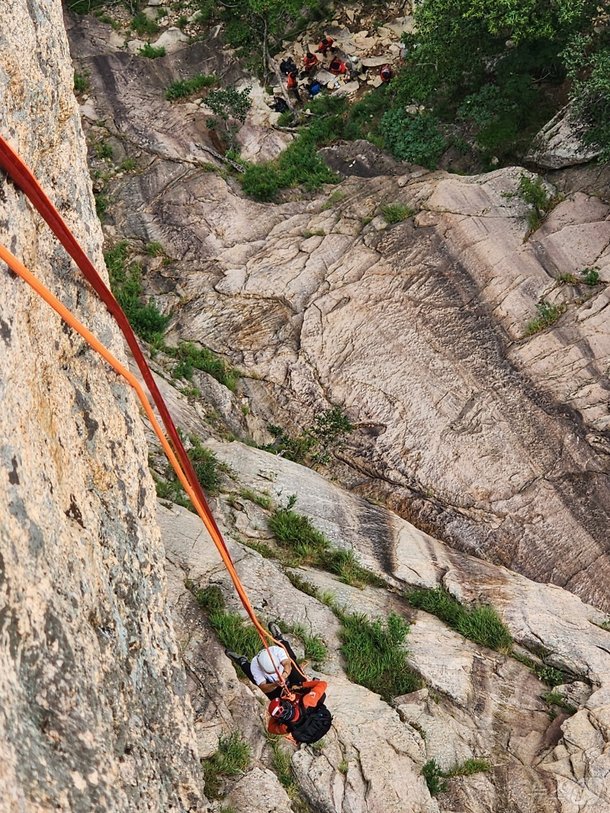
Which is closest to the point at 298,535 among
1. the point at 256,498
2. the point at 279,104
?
the point at 256,498

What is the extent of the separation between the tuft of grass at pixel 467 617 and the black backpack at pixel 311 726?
10.7 feet

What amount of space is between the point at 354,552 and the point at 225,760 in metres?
3.76

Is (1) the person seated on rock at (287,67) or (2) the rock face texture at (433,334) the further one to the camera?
(1) the person seated on rock at (287,67)

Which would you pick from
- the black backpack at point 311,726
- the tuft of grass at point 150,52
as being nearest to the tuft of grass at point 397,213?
the tuft of grass at point 150,52

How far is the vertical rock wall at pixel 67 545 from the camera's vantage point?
3061 mm

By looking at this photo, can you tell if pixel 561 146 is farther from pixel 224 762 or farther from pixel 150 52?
pixel 224 762

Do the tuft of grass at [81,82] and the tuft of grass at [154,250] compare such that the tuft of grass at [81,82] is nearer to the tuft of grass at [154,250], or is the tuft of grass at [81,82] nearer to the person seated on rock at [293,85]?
the person seated on rock at [293,85]

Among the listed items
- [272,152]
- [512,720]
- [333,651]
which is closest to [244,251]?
[272,152]

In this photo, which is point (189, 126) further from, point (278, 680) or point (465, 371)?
point (278, 680)

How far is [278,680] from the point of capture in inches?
237

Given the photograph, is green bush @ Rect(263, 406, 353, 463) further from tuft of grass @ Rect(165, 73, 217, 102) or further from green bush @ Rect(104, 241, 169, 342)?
tuft of grass @ Rect(165, 73, 217, 102)

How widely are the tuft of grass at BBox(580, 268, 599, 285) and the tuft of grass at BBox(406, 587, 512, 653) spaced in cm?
604

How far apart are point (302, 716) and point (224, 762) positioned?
2.57 ft

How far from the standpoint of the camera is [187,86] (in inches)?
688
